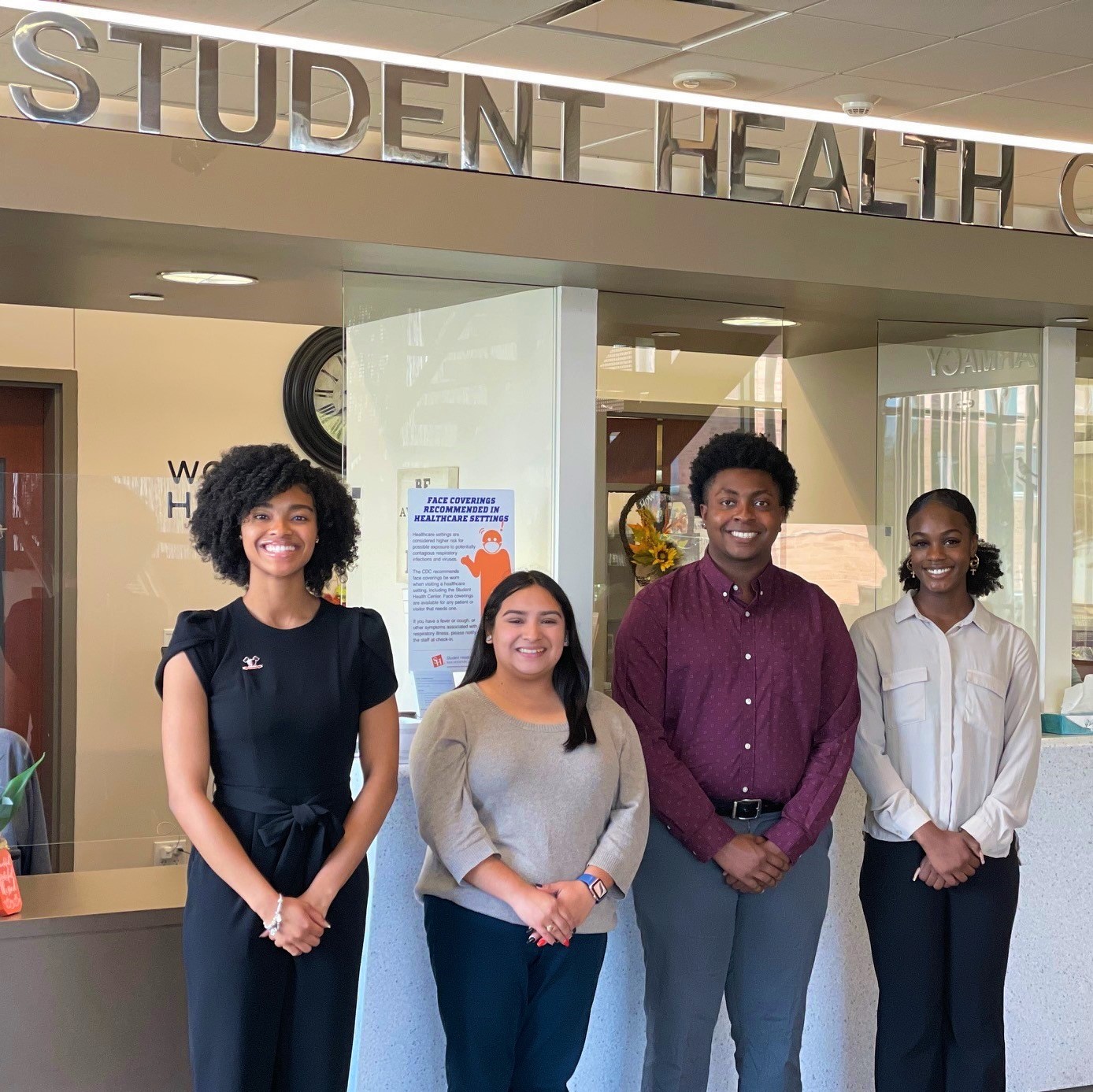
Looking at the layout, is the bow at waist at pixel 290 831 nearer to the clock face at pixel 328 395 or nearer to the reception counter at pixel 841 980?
the reception counter at pixel 841 980

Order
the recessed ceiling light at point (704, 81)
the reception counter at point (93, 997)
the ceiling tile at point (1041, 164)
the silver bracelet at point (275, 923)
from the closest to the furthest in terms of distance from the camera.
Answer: the silver bracelet at point (275, 923), the reception counter at point (93, 997), the recessed ceiling light at point (704, 81), the ceiling tile at point (1041, 164)

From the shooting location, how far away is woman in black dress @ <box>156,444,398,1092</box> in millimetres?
2500

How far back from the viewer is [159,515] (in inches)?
163

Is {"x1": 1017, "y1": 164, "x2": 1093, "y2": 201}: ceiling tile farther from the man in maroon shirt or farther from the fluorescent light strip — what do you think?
the man in maroon shirt

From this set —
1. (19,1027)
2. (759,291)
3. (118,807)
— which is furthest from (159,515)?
(759,291)

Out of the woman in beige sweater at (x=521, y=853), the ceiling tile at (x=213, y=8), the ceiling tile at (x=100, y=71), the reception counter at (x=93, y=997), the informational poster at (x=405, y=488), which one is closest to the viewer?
the woman in beige sweater at (x=521, y=853)

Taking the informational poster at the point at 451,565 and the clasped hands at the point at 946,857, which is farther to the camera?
the informational poster at the point at 451,565

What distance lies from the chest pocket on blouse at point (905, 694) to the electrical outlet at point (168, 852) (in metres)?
1.93

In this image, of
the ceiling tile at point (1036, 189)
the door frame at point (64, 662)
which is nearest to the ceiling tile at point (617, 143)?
the ceiling tile at point (1036, 189)

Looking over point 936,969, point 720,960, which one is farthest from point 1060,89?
point 720,960

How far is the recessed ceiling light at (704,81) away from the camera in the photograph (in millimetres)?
6008

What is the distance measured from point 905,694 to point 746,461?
0.65 meters

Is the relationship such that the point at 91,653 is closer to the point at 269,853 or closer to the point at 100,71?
the point at 269,853

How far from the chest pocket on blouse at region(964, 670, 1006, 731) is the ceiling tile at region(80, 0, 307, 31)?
3482 millimetres
